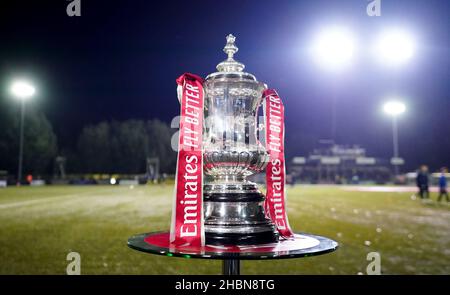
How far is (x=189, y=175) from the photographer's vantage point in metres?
2.13

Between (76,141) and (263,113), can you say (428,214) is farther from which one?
(76,141)

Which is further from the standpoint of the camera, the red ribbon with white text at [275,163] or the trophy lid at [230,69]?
the red ribbon with white text at [275,163]

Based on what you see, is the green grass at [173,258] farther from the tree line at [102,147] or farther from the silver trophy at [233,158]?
the tree line at [102,147]

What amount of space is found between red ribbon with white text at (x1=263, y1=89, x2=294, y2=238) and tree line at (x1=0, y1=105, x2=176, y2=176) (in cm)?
4566

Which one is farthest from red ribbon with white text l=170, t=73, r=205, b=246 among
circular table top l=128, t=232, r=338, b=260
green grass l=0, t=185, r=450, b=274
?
green grass l=0, t=185, r=450, b=274

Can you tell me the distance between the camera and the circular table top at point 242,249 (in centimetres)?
178

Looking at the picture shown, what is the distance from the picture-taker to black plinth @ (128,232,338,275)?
1776 mm

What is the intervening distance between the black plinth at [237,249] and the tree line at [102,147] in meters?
45.9

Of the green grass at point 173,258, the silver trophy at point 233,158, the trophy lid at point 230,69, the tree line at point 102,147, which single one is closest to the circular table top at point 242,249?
the silver trophy at point 233,158

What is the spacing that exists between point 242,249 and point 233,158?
53 cm

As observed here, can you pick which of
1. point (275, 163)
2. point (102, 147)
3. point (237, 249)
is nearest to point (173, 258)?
point (275, 163)

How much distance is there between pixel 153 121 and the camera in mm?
56188

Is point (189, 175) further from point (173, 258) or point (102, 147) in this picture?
point (102, 147)
